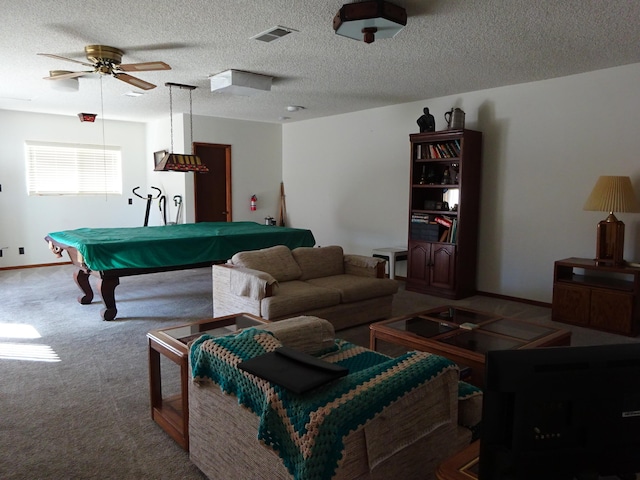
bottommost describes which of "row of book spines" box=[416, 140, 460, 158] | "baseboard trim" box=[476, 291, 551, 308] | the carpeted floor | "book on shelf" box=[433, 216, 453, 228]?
the carpeted floor

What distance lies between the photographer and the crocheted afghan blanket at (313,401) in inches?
50.9

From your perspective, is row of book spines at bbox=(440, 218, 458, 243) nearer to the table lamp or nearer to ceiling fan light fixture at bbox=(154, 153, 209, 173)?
the table lamp

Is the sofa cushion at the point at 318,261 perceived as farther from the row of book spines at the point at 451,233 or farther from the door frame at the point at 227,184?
the door frame at the point at 227,184

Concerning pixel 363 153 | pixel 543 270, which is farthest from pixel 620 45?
pixel 363 153

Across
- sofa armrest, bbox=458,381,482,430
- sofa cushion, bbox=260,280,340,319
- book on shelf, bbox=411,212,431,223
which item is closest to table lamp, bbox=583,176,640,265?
book on shelf, bbox=411,212,431,223

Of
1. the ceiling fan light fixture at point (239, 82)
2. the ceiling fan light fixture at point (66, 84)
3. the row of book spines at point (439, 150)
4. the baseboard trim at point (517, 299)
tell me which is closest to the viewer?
the ceiling fan light fixture at point (239, 82)

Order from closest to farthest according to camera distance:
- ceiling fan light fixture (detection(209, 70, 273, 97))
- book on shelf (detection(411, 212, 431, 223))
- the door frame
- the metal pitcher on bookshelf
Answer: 1. ceiling fan light fixture (detection(209, 70, 273, 97))
2. the metal pitcher on bookshelf
3. book on shelf (detection(411, 212, 431, 223))
4. the door frame

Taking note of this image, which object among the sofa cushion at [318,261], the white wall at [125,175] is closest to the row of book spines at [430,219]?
the sofa cushion at [318,261]

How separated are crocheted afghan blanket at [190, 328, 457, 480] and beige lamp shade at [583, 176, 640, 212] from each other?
10.4ft

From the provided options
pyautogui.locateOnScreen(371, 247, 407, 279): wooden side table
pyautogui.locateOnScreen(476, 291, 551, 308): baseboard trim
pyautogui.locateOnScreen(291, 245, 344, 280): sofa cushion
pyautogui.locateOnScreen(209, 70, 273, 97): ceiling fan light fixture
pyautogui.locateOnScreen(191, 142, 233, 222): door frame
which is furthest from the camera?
pyautogui.locateOnScreen(191, 142, 233, 222): door frame

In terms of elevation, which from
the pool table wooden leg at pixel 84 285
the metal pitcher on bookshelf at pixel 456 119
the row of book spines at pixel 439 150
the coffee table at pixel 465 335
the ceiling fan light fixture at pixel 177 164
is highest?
the metal pitcher on bookshelf at pixel 456 119

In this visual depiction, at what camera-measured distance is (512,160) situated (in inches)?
199

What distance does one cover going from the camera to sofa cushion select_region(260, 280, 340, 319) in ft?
11.8

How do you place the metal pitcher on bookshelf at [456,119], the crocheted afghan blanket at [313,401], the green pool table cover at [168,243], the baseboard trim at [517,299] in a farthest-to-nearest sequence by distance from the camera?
the metal pitcher on bookshelf at [456,119], the baseboard trim at [517,299], the green pool table cover at [168,243], the crocheted afghan blanket at [313,401]
